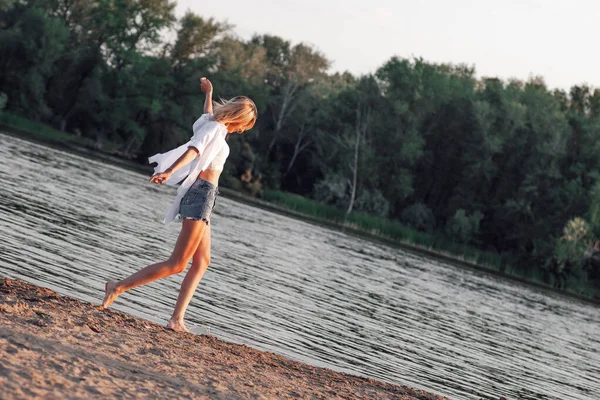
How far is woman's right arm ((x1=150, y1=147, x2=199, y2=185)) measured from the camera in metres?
8.08

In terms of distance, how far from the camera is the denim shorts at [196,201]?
8.80 meters

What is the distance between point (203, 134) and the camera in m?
8.68

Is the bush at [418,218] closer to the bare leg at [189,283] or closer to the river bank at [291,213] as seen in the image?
the river bank at [291,213]

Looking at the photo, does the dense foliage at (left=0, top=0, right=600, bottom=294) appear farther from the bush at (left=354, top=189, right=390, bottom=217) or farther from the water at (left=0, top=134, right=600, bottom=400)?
the water at (left=0, top=134, right=600, bottom=400)

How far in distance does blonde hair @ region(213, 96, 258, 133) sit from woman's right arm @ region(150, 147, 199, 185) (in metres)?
0.54

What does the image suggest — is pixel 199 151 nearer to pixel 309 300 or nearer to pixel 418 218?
pixel 309 300

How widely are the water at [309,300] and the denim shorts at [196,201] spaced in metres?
1.60

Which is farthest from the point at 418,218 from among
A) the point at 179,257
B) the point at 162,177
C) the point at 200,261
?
the point at 162,177

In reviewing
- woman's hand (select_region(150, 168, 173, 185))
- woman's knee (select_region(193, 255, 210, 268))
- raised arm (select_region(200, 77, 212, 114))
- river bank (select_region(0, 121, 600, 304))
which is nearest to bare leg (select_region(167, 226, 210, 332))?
woman's knee (select_region(193, 255, 210, 268))

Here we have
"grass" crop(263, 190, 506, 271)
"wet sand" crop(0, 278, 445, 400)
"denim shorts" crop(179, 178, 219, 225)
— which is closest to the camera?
"wet sand" crop(0, 278, 445, 400)

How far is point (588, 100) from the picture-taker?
82.3 meters

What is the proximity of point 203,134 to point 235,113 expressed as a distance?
1.47 ft

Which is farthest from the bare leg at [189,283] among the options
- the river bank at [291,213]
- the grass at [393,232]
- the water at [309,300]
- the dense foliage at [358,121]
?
the dense foliage at [358,121]

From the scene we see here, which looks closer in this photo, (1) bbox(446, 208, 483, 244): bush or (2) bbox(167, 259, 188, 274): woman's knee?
(2) bbox(167, 259, 188, 274): woman's knee
